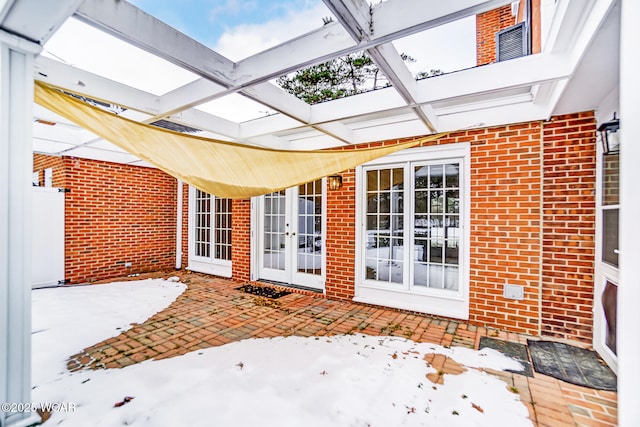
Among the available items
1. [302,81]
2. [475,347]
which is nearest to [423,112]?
[475,347]

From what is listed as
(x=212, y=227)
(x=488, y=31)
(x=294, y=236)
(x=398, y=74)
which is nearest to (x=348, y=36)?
(x=398, y=74)

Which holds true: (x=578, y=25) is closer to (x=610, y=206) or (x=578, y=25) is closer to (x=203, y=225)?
(x=610, y=206)

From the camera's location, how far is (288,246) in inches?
205

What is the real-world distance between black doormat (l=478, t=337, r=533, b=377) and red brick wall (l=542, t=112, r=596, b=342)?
52cm

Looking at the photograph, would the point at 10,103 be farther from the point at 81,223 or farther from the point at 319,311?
the point at 81,223

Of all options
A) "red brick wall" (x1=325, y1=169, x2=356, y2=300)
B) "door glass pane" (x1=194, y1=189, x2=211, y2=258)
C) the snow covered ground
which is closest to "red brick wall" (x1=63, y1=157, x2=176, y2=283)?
"door glass pane" (x1=194, y1=189, x2=211, y2=258)

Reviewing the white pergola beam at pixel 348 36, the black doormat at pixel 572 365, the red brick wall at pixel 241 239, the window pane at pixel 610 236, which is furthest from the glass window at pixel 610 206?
the red brick wall at pixel 241 239

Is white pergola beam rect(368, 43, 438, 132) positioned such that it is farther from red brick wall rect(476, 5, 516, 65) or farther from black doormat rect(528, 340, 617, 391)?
red brick wall rect(476, 5, 516, 65)

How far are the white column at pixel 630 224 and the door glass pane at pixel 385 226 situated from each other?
9.42 ft

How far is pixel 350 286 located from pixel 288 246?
139cm

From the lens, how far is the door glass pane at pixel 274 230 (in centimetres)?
534

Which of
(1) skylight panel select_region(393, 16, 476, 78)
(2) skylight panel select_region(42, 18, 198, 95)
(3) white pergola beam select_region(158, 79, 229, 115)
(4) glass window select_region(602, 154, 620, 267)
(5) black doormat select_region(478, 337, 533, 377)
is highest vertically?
(1) skylight panel select_region(393, 16, 476, 78)

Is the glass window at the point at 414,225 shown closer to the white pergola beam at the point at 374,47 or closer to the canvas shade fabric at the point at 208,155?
the canvas shade fabric at the point at 208,155

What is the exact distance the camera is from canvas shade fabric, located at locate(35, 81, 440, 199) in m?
1.83
